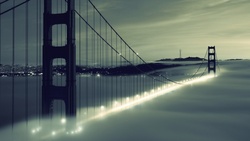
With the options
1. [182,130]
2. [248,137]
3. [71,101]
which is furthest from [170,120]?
[71,101]

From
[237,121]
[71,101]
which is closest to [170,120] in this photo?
[237,121]

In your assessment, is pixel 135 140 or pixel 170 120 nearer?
pixel 135 140

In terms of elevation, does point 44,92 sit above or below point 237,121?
above

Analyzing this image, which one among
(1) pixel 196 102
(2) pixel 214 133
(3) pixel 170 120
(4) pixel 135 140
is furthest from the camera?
(1) pixel 196 102

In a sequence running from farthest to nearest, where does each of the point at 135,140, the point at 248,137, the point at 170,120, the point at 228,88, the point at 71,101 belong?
the point at 228,88
the point at 170,120
the point at 248,137
the point at 135,140
the point at 71,101

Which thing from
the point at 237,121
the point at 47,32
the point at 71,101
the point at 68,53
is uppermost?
the point at 47,32

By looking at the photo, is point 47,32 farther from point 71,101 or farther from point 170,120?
point 170,120

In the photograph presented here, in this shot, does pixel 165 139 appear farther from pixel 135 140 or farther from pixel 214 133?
pixel 214 133
